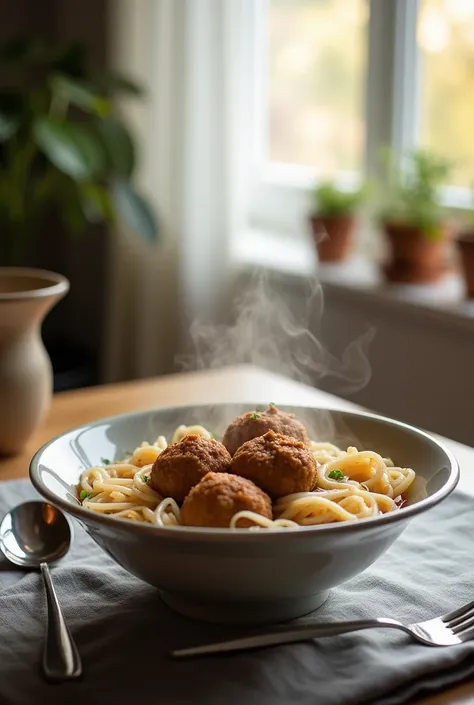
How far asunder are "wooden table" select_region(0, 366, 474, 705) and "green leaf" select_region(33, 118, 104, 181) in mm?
1104

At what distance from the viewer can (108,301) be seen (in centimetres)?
329

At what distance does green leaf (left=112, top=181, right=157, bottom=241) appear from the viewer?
272 cm

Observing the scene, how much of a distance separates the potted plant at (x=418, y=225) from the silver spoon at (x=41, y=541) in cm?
146

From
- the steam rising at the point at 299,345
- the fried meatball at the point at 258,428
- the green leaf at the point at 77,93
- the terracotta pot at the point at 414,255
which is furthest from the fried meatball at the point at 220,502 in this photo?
the green leaf at the point at 77,93

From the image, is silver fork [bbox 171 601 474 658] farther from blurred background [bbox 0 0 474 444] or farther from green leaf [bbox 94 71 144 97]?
green leaf [bbox 94 71 144 97]

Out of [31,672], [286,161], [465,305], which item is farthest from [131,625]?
[286,161]

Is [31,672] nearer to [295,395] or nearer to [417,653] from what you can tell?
[417,653]

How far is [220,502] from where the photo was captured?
75 cm

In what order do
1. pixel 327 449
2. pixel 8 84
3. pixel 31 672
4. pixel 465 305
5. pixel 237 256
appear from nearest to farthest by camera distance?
pixel 31 672 < pixel 327 449 < pixel 465 305 < pixel 237 256 < pixel 8 84

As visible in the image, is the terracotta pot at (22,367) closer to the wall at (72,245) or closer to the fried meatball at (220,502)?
the fried meatball at (220,502)

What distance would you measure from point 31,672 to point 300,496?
260 millimetres

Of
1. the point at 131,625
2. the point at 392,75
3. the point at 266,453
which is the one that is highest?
the point at 392,75

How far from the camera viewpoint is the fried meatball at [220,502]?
0.75 meters

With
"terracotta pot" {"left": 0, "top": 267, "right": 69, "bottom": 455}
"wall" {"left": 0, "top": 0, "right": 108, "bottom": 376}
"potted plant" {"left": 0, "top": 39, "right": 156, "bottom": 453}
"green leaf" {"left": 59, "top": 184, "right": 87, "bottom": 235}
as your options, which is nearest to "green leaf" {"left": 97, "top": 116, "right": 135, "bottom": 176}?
"potted plant" {"left": 0, "top": 39, "right": 156, "bottom": 453}
